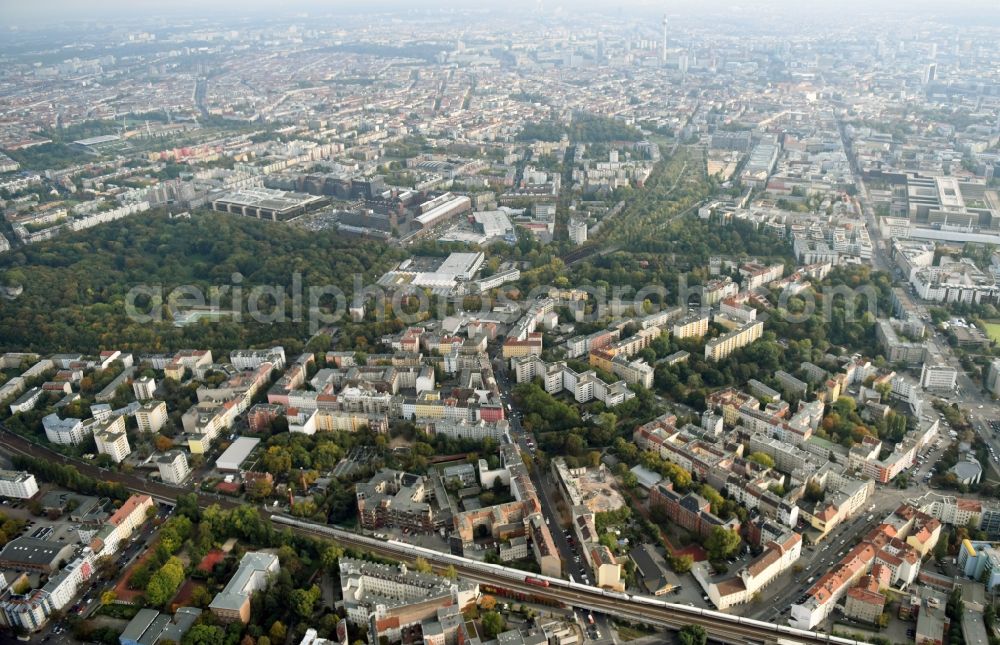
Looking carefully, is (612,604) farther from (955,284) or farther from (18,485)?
(955,284)

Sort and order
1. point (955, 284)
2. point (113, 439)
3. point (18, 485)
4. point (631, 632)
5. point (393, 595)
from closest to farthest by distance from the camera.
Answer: point (631, 632)
point (393, 595)
point (18, 485)
point (113, 439)
point (955, 284)

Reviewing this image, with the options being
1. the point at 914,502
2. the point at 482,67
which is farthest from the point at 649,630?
the point at 482,67

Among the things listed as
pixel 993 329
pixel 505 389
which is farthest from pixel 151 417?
pixel 993 329

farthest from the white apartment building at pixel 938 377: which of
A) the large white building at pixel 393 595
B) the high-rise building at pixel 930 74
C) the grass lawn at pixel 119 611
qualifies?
the high-rise building at pixel 930 74

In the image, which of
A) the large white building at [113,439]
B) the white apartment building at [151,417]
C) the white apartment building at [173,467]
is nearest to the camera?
the white apartment building at [173,467]

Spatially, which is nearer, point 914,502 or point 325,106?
point 914,502

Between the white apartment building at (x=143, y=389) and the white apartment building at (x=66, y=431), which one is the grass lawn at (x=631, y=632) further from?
the white apartment building at (x=143, y=389)

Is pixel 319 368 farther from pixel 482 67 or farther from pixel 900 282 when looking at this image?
pixel 482 67
